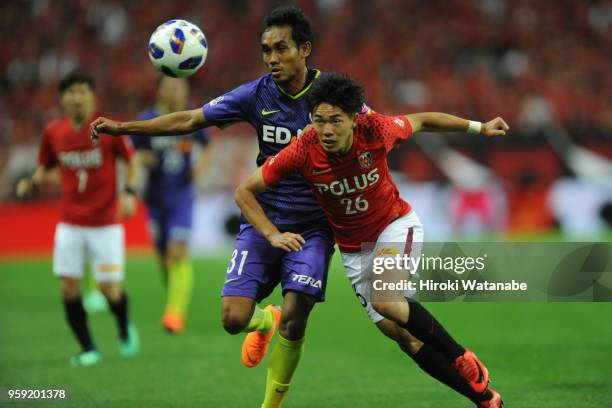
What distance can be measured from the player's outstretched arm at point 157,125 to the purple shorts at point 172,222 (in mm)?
5044

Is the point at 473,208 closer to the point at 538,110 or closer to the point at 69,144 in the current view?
the point at 538,110

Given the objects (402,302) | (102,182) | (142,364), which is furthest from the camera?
(102,182)

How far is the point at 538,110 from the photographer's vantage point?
931 inches

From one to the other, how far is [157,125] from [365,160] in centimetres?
139

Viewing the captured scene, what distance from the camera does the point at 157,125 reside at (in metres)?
6.10

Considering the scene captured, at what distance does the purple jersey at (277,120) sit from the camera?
20.6 ft

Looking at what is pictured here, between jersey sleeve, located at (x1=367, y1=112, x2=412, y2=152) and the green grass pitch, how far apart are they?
6.16ft

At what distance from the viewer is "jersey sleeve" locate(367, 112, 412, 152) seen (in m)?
5.90

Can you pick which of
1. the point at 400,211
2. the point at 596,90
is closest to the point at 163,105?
the point at 400,211

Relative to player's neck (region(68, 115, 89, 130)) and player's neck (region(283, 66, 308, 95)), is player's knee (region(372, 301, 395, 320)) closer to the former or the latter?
player's neck (region(283, 66, 308, 95))

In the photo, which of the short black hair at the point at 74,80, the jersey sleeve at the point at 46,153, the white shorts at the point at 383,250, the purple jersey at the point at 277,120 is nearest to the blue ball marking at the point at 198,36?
the purple jersey at the point at 277,120

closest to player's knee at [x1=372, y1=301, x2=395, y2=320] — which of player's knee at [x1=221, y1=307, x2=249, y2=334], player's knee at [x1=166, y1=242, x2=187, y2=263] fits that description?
player's knee at [x1=221, y1=307, x2=249, y2=334]

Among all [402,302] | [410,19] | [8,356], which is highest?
[410,19]

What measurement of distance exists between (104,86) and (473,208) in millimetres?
9842
